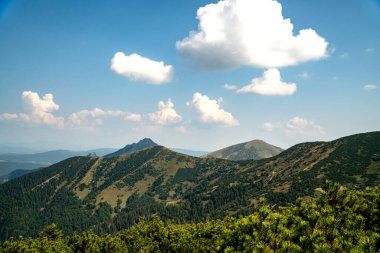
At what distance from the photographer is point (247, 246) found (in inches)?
931

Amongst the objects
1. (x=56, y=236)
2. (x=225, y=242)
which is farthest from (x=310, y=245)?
(x=56, y=236)

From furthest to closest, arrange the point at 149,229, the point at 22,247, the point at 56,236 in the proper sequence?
1. the point at 56,236
2. the point at 149,229
3. the point at 22,247

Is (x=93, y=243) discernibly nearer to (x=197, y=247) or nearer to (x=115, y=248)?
(x=115, y=248)

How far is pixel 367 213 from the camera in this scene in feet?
109

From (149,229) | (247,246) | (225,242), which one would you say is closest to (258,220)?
(247,246)

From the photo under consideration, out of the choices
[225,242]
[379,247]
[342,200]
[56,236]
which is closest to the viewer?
[379,247]

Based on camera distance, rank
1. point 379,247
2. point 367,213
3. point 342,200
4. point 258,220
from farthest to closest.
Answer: point 367,213 < point 342,200 < point 258,220 < point 379,247

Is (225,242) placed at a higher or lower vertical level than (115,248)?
higher

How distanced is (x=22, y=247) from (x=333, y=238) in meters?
54.1

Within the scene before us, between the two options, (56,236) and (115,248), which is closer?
(115,248)

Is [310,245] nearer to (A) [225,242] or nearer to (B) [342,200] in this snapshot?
(A) [225,242]

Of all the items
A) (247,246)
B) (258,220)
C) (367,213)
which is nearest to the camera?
(247,246)

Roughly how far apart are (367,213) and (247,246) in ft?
61.4

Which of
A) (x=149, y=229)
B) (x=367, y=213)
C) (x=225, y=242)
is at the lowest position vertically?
(x=149, y=229)
